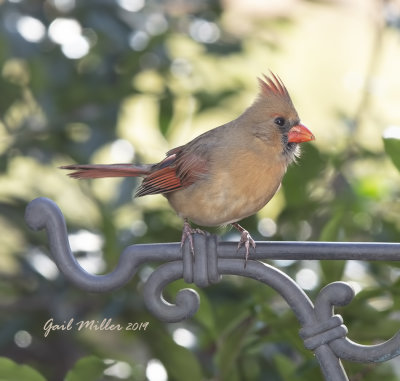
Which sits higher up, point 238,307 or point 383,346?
point 238,307

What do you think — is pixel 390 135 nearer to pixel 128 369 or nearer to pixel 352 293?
pixel 352 293

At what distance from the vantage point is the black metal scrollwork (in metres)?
1.68

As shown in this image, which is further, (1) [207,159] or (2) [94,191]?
(2) [94,191]

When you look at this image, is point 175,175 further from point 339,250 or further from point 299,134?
point 339,250

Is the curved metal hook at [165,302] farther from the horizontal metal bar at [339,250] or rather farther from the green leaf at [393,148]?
the green leaf at [393,148]

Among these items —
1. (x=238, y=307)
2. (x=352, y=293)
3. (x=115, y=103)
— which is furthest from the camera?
(x=115, y=103)

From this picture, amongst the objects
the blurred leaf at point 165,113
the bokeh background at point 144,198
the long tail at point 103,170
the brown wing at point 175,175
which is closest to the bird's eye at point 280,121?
the bokeh background at point 144,198

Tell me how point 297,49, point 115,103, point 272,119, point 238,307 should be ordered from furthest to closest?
1. point 297,49
2. point 115,103
3. point 272,119
4. point 238,307

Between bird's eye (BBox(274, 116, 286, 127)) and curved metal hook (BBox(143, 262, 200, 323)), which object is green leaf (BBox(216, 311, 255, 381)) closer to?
curved metal hook (BBox(143, 262, 200, 323))

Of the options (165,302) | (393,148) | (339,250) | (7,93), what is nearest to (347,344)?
(339,250)

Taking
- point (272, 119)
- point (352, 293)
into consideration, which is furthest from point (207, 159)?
point (352, 293)

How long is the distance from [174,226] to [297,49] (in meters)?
6.44

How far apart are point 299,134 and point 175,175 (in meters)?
0.40

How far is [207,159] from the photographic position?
2.49 meters
